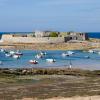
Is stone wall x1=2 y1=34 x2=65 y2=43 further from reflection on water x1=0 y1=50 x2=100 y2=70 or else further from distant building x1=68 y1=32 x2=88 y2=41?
reflection on water x1=0 y1=50 x2=100 y2=70

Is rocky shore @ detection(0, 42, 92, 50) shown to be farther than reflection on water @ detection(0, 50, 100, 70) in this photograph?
Yes

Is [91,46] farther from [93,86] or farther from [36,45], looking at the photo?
[93,86]

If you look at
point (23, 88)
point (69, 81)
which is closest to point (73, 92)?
point (23, 88)

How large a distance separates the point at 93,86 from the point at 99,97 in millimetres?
7481

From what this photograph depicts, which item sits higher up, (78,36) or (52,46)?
(78,36)

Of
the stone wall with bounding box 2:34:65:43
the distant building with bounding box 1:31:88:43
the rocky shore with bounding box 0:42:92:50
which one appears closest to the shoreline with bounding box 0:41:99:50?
the rocky shore with bounding box 0:42:92:50

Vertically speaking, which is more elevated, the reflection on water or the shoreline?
the shoreline

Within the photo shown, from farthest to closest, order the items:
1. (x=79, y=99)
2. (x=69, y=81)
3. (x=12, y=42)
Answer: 1. (x=12, y=42)
2. (x=69, y=81)
3. (x=79, y=99)

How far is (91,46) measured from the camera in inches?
4218

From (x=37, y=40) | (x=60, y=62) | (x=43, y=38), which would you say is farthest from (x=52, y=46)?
(x=60, y=62)

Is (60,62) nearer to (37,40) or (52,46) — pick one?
(52,46)

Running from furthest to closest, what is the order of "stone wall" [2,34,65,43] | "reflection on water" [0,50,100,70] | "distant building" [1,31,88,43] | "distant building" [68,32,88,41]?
1. "distant building" [68,32,88,41]
2. "distant building" [1,31,88,43]
3. "stone wall" [2,34,65,43]
4. "reflection on water" [0,50,100,70]

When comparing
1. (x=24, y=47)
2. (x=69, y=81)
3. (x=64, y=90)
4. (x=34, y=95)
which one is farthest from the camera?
(x=24, y=47)

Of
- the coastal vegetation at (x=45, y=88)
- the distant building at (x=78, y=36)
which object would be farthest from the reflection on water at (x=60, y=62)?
the distant building at (x=78, y=36)
